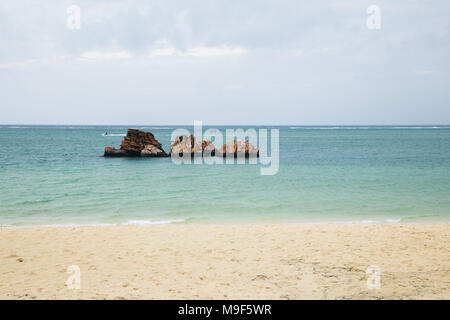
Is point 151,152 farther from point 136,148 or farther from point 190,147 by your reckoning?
point 190,147

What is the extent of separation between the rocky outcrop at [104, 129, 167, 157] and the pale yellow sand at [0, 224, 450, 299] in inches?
1023

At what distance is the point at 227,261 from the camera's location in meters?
8.09

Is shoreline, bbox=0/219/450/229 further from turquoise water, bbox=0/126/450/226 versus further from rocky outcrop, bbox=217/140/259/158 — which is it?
rocky outcrop, bbox=217/140/259/158

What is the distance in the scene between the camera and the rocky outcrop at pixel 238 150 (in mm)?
35969

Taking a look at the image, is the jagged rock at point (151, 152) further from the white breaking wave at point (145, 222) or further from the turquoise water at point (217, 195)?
the white breaking wave at point (145, 222)

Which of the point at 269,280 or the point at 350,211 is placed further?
the point at 350,211

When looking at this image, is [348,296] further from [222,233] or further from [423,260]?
[222,233]

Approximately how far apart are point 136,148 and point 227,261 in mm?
30658

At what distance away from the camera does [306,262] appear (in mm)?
7980

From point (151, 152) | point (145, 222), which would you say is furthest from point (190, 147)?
point (145, 222)

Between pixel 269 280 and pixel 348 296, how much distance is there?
149 centimetres

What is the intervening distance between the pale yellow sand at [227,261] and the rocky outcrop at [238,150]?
24442mm

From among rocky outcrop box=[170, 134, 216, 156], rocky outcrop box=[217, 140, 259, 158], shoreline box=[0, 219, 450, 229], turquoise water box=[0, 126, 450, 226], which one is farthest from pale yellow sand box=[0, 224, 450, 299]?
rocky outcrop box=[170, 134, 216, 156]
